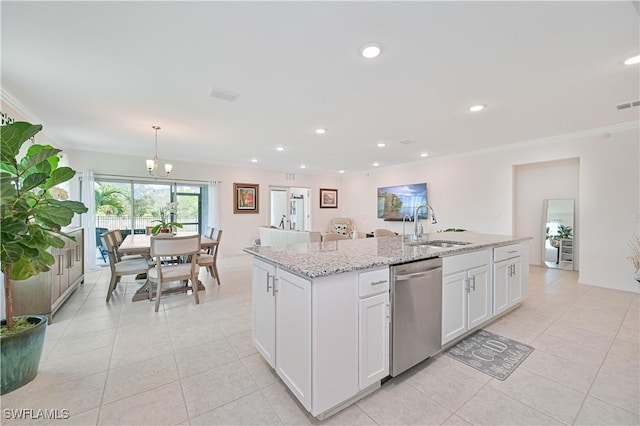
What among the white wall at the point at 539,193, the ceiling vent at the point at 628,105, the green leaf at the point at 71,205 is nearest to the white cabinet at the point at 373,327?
the green leaf at the point at 71,205

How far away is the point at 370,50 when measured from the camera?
206 cm

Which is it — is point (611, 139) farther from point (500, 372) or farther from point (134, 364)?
point (134, 364)

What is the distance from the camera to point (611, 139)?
4043 mm

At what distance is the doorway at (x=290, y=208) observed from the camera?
325 inches

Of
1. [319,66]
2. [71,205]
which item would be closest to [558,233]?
[319,66]

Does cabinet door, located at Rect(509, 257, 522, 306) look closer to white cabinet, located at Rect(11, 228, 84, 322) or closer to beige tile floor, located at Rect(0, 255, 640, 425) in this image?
beige tile floor, located at Rect(0, 255, 640, 425)

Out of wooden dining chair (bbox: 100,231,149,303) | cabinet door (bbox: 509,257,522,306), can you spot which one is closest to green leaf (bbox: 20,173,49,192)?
wooden dining chair (bbox: 100,231,149,303)

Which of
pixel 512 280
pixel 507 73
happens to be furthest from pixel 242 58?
pixel 512 280

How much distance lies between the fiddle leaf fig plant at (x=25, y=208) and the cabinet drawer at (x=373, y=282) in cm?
207

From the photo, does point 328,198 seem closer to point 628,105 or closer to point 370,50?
point 628,105

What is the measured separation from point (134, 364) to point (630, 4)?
4.19m

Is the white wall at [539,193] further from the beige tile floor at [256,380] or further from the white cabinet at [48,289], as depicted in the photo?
the white cabinet at [48,289]

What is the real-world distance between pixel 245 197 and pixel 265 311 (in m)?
5.82

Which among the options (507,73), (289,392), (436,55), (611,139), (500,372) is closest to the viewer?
(289,392)
